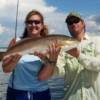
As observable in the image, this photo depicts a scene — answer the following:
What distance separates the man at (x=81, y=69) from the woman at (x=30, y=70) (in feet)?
0.89

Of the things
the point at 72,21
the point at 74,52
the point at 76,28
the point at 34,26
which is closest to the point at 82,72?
the point at 74,52

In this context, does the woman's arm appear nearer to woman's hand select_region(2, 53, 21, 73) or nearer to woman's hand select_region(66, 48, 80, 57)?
woman's hand select_region(2, 53, 21, 73)

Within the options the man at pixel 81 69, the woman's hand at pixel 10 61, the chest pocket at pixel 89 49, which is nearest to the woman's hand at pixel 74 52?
the man at pixel 81 69

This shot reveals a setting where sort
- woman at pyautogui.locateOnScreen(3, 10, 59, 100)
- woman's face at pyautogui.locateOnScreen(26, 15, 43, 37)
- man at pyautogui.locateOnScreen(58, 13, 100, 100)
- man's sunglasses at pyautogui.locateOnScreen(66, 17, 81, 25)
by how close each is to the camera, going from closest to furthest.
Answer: man at pyautogui.locateOnScreen(58, 13, 100, 100), woman at pyautogui.locateOnScreen(3, 10, 59, 100), woman's face at pyautogui.locateOnScreen(26, 15, 43, 37), man's sunglasses at pyautogui.locateOnScreen(66, 17, 81, 25)

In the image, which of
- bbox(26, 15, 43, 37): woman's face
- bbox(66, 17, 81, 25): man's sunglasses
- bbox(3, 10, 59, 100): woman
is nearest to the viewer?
bbox(3, 10, 59, 100): woman

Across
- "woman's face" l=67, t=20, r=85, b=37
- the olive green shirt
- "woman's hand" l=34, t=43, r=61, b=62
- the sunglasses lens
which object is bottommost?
the olive green shirt

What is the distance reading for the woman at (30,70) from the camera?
21.5 feet

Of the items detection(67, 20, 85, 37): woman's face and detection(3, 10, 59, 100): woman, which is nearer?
detection(3, 10, 59, 100): woman

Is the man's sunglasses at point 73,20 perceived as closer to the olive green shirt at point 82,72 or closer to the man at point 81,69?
the man at point 81,69

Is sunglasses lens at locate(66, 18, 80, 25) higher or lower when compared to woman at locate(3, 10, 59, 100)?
higher

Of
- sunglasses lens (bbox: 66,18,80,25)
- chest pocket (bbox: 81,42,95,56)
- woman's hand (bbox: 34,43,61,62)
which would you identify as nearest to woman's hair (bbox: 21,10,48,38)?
woman's hand (bbox: 34,43,61,62)

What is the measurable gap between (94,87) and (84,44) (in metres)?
0.70

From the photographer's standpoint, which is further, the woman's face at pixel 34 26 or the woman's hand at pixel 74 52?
the woman's face at pixel 34 26

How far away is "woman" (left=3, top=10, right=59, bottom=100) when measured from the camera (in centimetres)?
655
